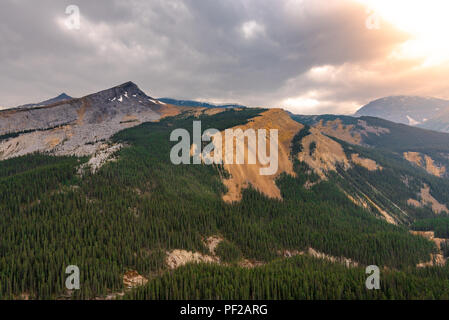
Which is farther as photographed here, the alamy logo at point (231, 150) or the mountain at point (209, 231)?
the alamy logo at point (231, 150)

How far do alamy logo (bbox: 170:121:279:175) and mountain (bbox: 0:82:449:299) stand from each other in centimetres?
340

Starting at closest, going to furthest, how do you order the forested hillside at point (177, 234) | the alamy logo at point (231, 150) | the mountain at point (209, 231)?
the forested hillside at point (177, 234)
the mountain at point (209, 231)
the alamy logo at point (231, 150)

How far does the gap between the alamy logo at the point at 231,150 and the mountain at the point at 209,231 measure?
134 inches

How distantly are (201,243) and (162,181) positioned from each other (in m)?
40.9

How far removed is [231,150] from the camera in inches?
6314

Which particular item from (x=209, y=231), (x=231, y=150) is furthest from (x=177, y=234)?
(x=231, y=150)

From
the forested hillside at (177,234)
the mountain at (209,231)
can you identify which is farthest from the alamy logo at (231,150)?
the forested hillside at (177,234)

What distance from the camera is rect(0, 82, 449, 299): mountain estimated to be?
182 feet

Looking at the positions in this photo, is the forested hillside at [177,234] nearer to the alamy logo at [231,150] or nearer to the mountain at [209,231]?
the mountain at [209,231]

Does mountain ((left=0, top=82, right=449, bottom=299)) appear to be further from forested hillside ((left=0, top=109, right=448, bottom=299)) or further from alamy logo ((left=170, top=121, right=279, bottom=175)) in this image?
alamy logo ((left=170, top=121, right=279, bottom=175))

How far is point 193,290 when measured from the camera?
2083 inches

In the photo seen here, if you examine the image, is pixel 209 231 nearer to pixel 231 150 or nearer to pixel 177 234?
pixel 177 234

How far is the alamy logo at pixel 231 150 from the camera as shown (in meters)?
155

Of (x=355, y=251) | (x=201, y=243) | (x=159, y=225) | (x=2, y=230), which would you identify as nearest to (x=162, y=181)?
(x=159, y=225)
